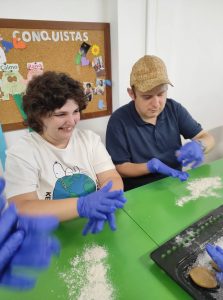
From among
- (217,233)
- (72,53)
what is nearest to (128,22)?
(72,53)

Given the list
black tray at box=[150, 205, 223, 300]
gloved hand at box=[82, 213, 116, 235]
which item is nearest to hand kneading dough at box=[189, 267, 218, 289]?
black tray at box=[150, 205, 223, 300]

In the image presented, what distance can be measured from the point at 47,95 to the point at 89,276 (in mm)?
722

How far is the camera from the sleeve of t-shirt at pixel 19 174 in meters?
0.92

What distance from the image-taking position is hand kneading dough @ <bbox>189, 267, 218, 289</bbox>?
0.57 meters

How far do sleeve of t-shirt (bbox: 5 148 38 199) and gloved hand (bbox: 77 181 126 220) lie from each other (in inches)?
10.2

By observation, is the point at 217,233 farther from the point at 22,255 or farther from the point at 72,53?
the point at 72,53

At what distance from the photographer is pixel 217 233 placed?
2.50 ft

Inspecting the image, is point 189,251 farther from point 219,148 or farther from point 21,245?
point 219,148

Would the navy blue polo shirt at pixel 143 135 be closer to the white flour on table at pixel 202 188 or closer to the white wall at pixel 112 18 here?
the white flour on table at pixel 202 188

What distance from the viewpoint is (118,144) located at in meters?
1.33

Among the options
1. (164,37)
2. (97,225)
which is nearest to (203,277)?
(97,225)

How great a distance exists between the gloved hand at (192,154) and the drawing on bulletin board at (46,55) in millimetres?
850

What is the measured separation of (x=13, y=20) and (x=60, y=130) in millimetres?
829

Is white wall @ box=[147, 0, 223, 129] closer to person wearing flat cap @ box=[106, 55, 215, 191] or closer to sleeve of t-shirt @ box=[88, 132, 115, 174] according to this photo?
person wearing flat cap @ box=[106, 55, 215, 191]
